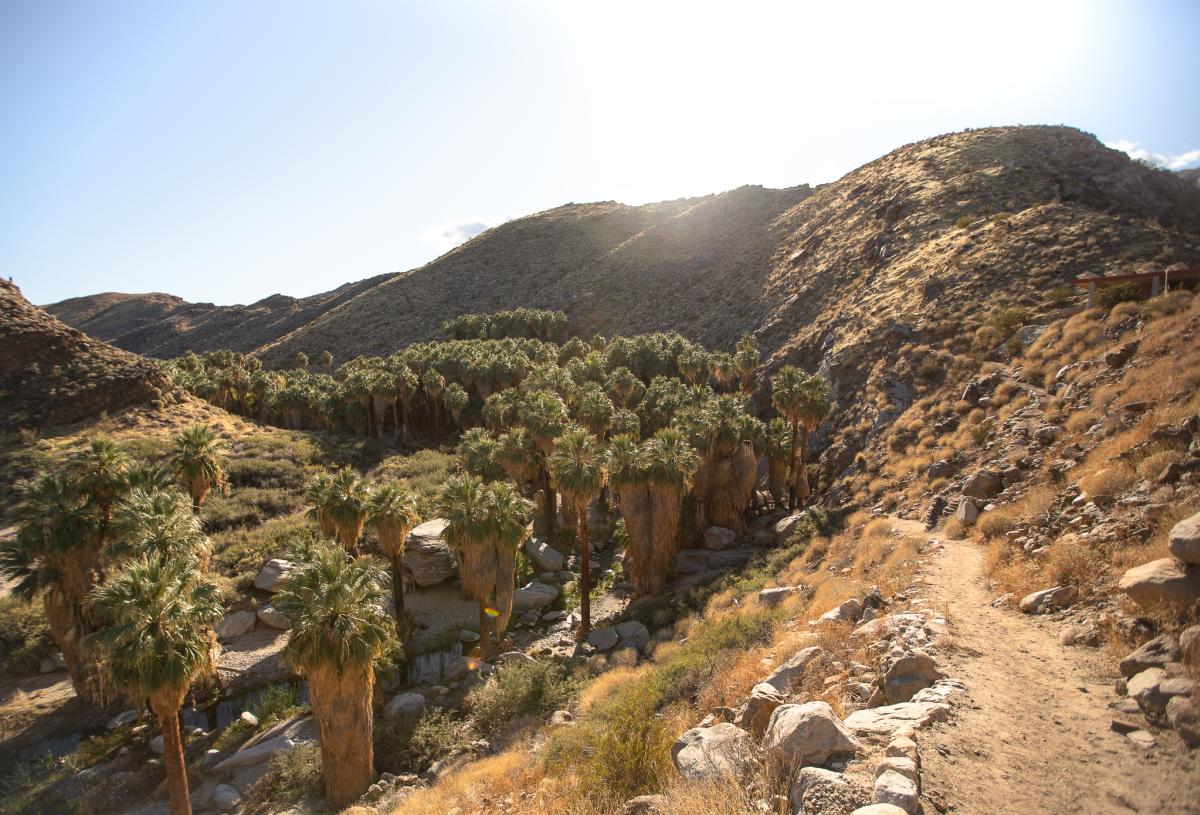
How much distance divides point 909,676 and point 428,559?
26.5 meters

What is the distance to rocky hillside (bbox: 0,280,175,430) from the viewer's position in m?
47.5

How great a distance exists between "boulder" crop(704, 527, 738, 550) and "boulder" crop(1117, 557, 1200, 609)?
989 inches

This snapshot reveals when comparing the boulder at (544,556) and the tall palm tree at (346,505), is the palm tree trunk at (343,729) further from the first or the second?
the boulder at (544,556)

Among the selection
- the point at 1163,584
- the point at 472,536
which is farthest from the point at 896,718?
the point at 472,536

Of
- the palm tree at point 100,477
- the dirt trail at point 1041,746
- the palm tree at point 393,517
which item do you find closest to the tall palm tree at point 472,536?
the palm tree at point 393,517

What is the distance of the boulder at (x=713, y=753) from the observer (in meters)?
8.89


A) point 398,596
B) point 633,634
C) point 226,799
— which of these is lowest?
point 226,799

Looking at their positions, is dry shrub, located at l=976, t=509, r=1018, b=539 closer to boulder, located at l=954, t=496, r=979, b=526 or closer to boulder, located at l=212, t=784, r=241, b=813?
boulder, located at l=954, t=496, r=979, b=526

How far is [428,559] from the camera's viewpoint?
31.9 m

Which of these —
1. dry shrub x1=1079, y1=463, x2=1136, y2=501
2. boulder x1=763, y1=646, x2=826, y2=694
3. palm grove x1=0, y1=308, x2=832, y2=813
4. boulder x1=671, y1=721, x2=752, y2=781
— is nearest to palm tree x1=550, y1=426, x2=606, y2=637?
palm grove x1=0, y1=308, x2=832, y2=813

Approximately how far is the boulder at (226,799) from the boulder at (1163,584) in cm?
2428

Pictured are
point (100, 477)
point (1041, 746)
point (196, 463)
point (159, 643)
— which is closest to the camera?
point (1041, 746)

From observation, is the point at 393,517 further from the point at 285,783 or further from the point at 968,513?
the point at 968,513

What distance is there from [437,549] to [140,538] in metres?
13.6
